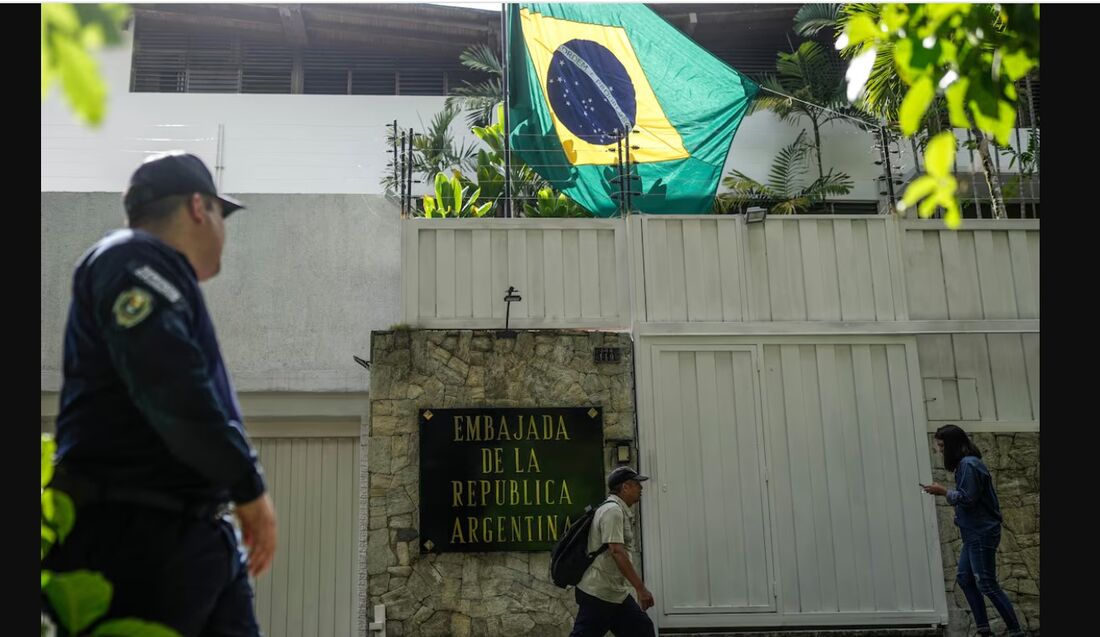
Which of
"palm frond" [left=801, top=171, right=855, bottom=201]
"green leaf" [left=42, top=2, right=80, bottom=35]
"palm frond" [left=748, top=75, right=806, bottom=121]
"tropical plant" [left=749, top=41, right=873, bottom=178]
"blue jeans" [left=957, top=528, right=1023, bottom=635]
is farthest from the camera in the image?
"tropical plant" [left=749, top=41, right=873, bottom=178]

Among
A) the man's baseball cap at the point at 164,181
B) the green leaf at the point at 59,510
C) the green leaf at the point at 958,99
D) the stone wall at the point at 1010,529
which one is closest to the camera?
the green leaf at the point at 59,510

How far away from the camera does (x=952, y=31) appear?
10.5 feet

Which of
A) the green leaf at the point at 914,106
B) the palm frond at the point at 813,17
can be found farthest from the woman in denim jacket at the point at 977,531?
the palm frond at the point at 813,17

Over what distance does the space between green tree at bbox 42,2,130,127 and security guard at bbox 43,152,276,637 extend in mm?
591

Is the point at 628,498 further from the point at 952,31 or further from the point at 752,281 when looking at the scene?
the point at 952,31

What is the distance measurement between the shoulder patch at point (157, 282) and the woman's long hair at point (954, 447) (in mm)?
6190

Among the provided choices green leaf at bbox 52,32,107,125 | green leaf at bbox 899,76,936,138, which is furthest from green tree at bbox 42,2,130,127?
green leaf at bbox 899,76,936,138

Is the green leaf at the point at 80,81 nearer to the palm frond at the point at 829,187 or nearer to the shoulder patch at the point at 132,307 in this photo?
the shoulder patch at the point at 132,307

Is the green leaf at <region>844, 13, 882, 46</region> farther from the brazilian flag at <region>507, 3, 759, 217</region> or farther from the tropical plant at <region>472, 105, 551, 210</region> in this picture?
the tropical plant at <region>472, 105, 551, 210</region>

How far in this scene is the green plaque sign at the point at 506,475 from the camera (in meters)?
7.92

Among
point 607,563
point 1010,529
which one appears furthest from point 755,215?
point 607,563

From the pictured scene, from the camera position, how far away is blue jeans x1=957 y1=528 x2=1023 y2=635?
Result: 23.5 feet

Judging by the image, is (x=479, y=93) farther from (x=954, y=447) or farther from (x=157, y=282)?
(x=157, y=282)
